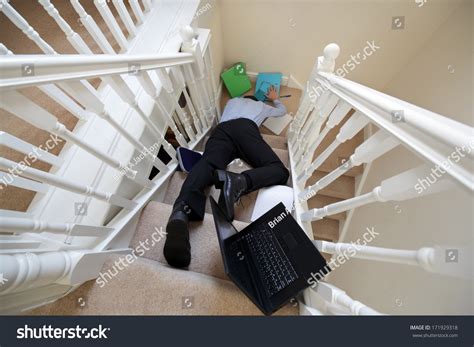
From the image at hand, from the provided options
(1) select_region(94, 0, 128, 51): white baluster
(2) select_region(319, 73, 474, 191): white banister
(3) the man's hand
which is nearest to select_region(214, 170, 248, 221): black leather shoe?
(2) select_region(319, 73, 474, 191): white banister

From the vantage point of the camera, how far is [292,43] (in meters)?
2.52

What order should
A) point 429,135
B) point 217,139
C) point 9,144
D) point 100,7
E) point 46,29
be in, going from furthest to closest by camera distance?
point 217,139 < point 46,29 < point 100,7 < point 9,144 < point 429,135

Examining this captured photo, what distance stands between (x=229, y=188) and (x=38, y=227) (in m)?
0.80

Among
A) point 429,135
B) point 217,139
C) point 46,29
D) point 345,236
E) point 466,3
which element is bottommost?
point 345,236

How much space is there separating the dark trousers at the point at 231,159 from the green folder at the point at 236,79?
124 cm

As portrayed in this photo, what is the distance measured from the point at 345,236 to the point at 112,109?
1987 millimetres

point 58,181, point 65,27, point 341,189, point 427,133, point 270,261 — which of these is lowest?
point 341,189

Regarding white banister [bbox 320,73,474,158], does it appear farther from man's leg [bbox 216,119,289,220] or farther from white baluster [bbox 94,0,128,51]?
white baluster [bbox 94,0,128,51]

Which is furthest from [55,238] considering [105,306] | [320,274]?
[320,274]

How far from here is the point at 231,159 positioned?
1705mm

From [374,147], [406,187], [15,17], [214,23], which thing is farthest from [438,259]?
[214,23]

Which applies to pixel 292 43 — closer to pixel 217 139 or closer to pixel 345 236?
pixel 217 139

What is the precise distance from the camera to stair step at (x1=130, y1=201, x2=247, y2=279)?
4.04 ft

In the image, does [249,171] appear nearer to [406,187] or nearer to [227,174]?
[227,174]
